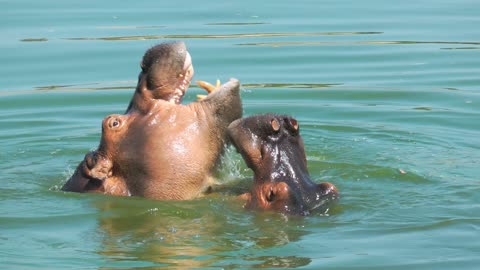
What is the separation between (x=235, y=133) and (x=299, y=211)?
747 mm

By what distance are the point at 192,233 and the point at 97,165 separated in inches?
35.7

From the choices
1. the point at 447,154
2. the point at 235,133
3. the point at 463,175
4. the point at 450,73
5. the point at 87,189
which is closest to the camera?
the point at 235,133

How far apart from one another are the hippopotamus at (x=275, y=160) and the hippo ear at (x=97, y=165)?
3.27 feet

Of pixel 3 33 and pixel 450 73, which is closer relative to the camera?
pixel 450 73

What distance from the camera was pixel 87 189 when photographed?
9.98 meters

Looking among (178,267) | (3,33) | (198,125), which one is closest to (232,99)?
(198,125)

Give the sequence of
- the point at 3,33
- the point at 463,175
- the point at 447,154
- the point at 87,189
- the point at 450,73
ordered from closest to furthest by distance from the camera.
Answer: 1. the point at 87,189
2. the point at 463,175
3. the point at 447,154
4. the point at 450,73
5. the point at 3,33

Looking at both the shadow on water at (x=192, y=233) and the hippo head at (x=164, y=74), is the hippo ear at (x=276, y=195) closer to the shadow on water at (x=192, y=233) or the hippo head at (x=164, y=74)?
the shadow on water at (x=192, y=233)

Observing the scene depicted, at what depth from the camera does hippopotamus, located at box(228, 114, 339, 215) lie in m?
9.28

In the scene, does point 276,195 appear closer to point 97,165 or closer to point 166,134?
point 166,134

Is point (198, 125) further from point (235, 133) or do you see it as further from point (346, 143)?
point (346, 143)

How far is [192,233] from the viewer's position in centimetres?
940

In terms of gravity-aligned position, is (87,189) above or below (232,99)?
below

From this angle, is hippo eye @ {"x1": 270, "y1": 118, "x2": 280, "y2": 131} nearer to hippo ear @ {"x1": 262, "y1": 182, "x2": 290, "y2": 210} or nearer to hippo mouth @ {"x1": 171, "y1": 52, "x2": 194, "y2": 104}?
hippo ear @ {"x1": 262, "y1": 182, "x2": 290, "y2": 210}
